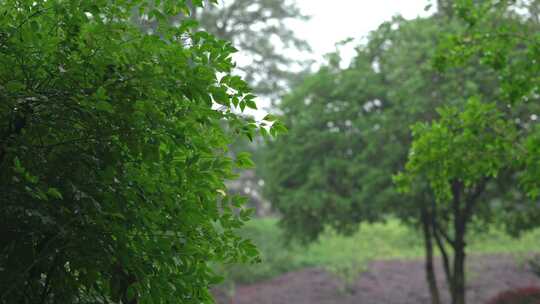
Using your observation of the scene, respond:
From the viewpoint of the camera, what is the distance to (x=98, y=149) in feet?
12.3

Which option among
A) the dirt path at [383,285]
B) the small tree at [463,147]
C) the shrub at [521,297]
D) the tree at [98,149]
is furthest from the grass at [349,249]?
the tree at [98,149]

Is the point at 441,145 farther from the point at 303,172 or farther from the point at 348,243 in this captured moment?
the point at 348,243

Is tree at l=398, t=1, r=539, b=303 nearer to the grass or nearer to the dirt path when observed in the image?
the dirt path

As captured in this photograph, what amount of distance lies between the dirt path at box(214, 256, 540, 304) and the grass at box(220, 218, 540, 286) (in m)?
0.78

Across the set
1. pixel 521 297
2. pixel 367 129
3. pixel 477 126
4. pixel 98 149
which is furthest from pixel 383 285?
pixel 98 149

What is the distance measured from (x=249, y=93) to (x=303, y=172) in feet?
46.3

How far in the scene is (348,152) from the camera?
1728cm

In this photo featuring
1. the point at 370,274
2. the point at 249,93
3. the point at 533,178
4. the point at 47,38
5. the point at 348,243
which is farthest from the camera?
the point at 348,243

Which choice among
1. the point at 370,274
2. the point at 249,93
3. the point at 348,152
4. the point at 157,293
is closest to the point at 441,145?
the point at 249,93

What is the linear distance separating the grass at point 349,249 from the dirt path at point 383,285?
78 centimetres

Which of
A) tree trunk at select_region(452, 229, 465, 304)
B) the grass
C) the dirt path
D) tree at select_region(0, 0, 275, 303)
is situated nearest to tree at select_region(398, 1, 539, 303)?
tree at select_region(0, 0, 275, 303)

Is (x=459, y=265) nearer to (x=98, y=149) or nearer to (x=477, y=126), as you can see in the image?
(x=477, y=126)

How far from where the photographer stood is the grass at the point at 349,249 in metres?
28.4

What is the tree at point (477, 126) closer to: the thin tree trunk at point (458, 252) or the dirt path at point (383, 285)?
the thin tree trunk at point (458, 252)
